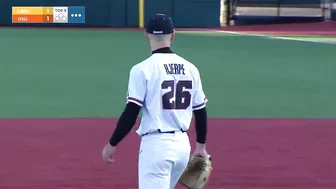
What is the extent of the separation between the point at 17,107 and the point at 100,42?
11.3 metres

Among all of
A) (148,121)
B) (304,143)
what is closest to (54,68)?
(304,143)

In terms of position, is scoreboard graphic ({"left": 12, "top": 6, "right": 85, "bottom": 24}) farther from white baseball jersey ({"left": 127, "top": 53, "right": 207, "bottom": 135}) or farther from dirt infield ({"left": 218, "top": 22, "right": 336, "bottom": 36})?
white baseball jersey ({"left": 127, "top": 53, "right": 207, "bottom": 135})

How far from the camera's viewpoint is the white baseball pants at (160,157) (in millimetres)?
5121

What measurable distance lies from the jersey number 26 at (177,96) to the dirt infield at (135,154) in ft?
9.41

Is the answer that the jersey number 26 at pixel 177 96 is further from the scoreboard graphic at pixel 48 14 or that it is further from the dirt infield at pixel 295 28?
the scoreboard graphic at pixel 48 14

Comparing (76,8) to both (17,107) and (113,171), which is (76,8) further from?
(113,171)

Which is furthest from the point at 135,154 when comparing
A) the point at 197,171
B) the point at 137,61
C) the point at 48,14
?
the point at 48,14

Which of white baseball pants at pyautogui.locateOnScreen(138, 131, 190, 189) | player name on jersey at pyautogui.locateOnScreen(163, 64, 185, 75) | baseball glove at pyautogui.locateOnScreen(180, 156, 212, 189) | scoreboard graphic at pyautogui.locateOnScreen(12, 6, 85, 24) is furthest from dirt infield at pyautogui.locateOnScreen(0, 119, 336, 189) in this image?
scoreboard graphic at pyautogui.locateOnScreen(12, 6, 85, 24)

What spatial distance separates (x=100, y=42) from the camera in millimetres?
23938

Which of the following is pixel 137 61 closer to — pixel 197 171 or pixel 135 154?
pixel 135 154

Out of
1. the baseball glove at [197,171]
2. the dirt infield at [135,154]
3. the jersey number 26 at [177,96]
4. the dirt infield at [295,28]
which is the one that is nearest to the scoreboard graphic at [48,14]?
the dirt infield at [295,28]

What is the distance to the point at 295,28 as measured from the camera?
3114 cm

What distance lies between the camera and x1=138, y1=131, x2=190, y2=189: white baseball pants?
5121 millimetres

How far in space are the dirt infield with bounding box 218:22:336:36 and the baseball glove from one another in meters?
23.6
